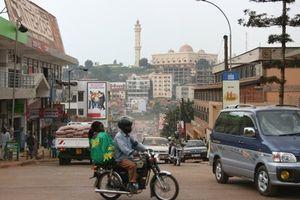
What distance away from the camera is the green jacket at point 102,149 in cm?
1210

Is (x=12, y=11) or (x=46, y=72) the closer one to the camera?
(x=12, y=11)

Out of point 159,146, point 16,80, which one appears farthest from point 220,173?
point 16,80

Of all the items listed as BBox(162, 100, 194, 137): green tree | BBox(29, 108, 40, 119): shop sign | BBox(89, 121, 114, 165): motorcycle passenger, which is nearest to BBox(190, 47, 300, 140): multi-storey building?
BBox(29, 108, 40, 119): shop sign

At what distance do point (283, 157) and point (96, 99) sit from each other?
86165 millimetres

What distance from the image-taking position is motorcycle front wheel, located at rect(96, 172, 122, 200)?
12.0 metres

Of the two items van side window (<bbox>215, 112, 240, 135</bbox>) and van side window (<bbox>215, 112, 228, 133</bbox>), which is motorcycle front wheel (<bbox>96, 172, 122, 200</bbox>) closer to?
van side window (<bbox>215, 112, 240, 135</bbox>)

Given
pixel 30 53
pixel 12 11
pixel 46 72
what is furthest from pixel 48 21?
pixel 12 11

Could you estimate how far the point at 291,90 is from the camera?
174ft

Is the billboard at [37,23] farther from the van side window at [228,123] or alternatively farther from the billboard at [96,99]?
the billboard at [96,99]

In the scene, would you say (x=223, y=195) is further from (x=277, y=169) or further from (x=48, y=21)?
(x=48, y=21)

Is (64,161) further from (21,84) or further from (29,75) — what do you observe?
(29,75)

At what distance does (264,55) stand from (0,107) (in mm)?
29777

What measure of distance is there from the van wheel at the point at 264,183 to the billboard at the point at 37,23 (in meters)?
27.4

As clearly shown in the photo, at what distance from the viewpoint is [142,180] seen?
1192 centimetres
